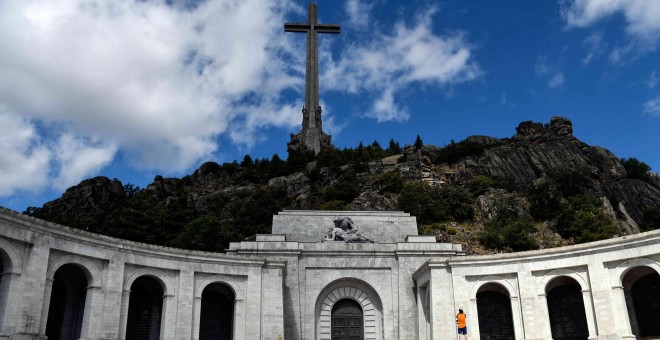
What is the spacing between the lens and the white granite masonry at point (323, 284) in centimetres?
2580

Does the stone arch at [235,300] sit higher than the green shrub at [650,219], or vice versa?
the green shrub at [650,219]

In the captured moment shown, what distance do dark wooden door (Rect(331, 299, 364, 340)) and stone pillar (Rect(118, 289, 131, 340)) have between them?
12771 mm

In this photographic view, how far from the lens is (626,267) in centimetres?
2725

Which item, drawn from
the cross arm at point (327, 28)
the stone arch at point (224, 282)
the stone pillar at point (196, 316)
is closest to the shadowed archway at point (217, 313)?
the stone arch at point (224, 282)

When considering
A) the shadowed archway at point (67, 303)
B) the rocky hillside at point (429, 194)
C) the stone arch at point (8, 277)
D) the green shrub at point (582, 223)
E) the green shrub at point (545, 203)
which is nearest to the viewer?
the stone arch at point (8, 277)

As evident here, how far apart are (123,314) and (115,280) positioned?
1739 mm

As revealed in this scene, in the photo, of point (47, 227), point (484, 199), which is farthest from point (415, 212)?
point (47, 227)

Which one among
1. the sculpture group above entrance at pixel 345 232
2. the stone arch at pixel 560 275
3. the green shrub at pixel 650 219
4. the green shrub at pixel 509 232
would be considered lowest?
the stone arch at pixel 560 275

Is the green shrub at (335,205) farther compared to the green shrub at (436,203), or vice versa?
the green shrub at (335,205)

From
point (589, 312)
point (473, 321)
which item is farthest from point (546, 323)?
point (473, 321)

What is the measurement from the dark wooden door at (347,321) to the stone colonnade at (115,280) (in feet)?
15.6

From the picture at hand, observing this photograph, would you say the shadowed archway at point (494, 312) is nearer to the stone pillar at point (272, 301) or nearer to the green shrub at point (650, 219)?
the stone pillar at point (272, 301)

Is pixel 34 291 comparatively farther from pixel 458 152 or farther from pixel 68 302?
pixel 458 152

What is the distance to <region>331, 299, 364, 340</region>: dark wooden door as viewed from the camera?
3547cm
